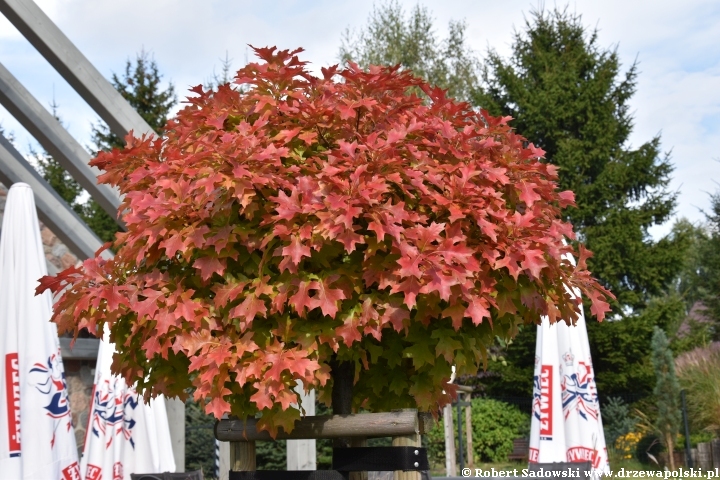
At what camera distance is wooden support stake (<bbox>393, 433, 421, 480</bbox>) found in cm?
282

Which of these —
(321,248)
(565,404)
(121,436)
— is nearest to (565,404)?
(565,404)

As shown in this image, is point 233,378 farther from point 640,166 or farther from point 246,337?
point 640,166

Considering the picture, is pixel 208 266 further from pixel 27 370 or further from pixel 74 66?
pixel 74 66

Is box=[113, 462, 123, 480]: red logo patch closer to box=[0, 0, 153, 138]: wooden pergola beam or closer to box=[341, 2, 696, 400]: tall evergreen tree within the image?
box=[0, 0, 153, 138]: wooden pergola beam

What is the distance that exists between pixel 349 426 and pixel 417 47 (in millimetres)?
18789

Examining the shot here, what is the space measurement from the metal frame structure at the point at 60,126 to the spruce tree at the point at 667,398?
8.53 m

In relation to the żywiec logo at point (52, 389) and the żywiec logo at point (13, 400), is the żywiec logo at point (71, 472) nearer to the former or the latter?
the żywiec logo at point (52, 389)

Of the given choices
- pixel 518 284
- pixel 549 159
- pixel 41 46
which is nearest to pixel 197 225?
pixel 518 284

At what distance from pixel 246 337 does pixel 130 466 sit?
410cm

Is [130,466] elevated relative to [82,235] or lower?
lower

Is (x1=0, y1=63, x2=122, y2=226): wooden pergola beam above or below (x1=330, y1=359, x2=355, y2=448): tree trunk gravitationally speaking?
above

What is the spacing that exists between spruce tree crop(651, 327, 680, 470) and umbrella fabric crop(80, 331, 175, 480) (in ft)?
29.9

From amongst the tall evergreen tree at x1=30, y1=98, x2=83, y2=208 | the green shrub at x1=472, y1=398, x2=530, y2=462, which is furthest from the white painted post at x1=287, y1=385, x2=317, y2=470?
the tall evergreen tree at x1=30, y1=98, x2=83, y2=208

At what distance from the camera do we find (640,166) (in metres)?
16.9
